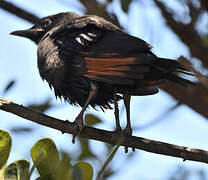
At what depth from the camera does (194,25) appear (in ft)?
15.8

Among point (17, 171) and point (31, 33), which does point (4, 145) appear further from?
point (31, 33)

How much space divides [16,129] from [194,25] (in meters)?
2.36

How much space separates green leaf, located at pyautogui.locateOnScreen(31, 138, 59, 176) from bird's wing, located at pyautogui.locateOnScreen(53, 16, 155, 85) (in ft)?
4.36

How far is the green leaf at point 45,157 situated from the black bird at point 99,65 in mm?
1210

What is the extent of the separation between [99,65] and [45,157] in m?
1.64

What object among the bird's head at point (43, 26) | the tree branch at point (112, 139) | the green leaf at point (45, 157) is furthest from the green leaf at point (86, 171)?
the bird's head at point (43, 26)

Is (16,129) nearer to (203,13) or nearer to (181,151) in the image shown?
(181,151)

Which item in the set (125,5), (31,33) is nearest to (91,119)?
(125,5)

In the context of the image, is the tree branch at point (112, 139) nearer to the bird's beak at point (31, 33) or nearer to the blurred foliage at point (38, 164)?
the blurred foliage at point (38, 164)

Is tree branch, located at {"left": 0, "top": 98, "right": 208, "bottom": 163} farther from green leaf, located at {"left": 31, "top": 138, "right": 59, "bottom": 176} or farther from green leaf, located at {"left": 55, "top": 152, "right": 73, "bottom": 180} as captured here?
green leaf, located at {"left": 55, "top": 152, "right": 73, "bottom": 180}

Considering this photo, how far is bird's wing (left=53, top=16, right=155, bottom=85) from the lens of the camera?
12.2 ft

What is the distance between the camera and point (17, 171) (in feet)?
7.72

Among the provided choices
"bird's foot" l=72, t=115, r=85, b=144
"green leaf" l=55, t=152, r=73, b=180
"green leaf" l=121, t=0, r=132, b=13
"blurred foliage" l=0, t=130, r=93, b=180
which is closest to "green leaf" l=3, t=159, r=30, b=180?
"blurred foliage" l=0, t=130, r=93, b=180

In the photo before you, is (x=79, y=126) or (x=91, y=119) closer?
(x=91, y=119)
